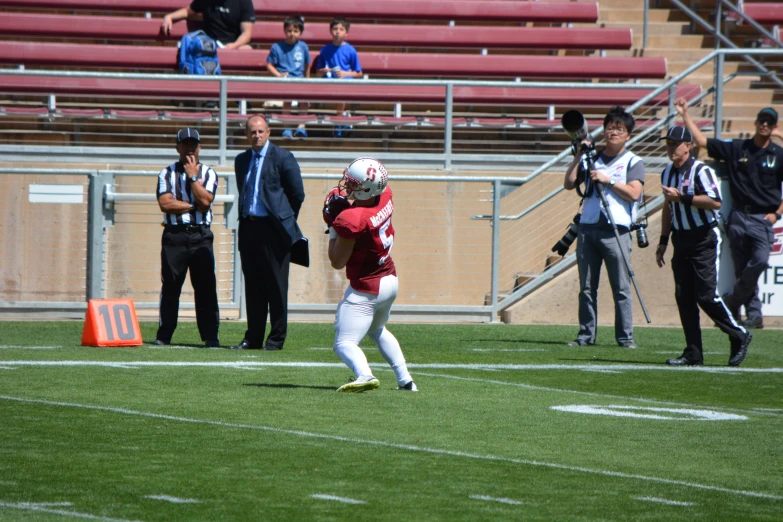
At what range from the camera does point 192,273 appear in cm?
1047

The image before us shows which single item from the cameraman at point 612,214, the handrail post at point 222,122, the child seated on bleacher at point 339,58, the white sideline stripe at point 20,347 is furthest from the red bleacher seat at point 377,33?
the white sideline stripe at point 20,347

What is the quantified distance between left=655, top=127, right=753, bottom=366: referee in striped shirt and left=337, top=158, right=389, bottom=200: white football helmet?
3111 millimetres

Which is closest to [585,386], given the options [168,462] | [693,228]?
[693,228]

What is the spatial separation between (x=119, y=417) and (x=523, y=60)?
12.1 metres

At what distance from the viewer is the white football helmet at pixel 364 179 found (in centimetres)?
709

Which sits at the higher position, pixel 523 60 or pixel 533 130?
pixel 523 60

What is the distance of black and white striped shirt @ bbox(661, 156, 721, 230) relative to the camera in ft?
30.8

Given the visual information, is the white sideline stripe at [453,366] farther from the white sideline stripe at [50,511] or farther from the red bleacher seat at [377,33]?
the red bleacher seat at [377,33]

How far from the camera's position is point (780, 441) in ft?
20.2

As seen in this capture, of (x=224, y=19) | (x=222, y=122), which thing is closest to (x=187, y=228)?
(x=222, y=122)

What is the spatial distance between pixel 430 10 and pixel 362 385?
1192 centimetres

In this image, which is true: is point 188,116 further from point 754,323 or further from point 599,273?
point 754,323

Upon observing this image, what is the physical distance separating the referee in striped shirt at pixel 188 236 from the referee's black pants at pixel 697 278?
12.6 ft

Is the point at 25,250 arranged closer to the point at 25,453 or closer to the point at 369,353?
the point at 369,353
